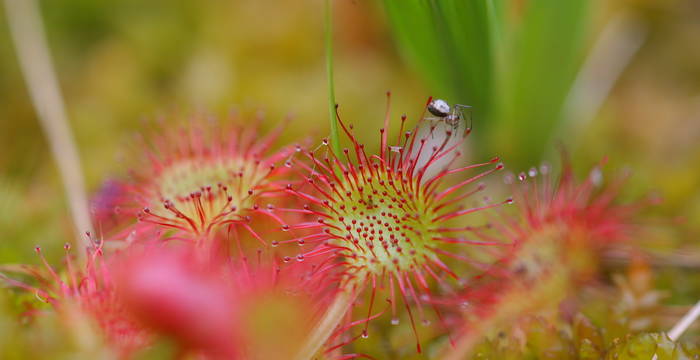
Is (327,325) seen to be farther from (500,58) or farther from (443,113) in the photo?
(500,58)

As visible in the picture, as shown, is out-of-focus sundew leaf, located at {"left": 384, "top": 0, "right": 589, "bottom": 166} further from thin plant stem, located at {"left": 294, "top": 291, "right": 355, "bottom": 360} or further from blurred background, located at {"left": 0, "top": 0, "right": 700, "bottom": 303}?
thin plant stem, located at {"left": 294, "top": 291, "right": 355, "bottom": 360}

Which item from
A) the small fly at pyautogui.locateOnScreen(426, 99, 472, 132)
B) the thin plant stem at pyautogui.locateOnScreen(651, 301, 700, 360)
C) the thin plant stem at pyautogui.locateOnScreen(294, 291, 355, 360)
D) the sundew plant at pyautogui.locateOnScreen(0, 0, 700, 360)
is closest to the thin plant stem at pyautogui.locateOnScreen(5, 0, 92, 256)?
the sundew plant at pyautogui.locateOnScreen(0, 0, 700, 360)

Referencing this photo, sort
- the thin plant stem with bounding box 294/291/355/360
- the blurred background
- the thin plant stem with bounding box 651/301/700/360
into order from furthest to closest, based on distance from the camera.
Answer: the blurred background → the thin plant stem with bounding box 651/301/700/360 → the thin plant stem with bounding box 294/291/355/360

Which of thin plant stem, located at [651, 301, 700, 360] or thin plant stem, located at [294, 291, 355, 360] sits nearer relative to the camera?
thin plant stem, located at [294, 291, 355, 360]

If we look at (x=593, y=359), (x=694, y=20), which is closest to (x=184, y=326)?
(x=593, y=359)

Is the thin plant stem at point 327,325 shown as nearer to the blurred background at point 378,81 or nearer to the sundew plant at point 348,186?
the sundew plant at point 348,186

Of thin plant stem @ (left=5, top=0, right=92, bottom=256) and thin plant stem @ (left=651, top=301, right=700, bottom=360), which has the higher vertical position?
thin plant stem @ (left=5, top=0, right=92, bottom=256)

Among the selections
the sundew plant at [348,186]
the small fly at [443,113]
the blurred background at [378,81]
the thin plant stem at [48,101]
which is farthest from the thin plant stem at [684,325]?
the thin plant stem at [48,101]
